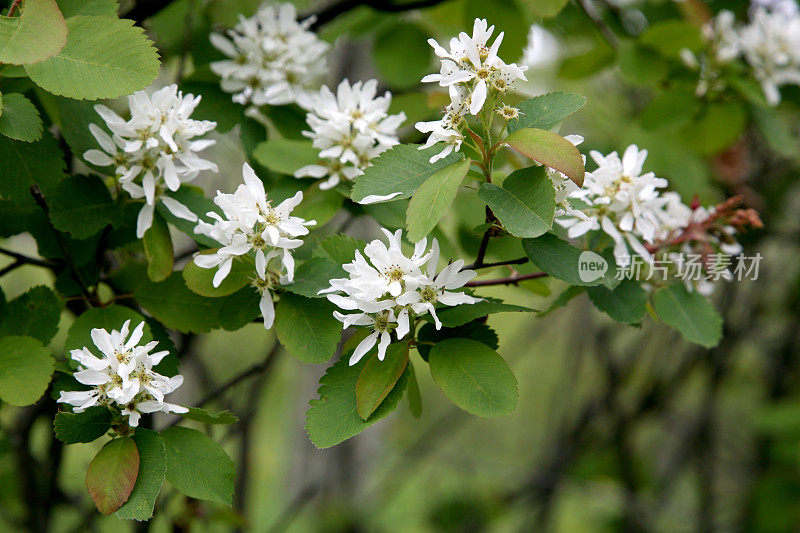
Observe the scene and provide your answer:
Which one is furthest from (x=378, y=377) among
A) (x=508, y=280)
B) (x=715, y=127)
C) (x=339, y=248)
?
(x=715, y=127)

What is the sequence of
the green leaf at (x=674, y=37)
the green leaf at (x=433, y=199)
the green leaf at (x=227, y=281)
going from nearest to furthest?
the green leaf at (x=433, y=199) → the green leaf at (x=227, y=281) → the green leaf at (x=674, y=37)

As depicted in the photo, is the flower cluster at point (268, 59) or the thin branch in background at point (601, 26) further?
the thin branch in background at point (601, 26)

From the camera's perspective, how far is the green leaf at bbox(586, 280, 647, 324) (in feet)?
3.44

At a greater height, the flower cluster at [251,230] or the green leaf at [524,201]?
the green leaf at [524,201]

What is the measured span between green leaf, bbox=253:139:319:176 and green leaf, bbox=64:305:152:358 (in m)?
0.35

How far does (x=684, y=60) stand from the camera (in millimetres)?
1634

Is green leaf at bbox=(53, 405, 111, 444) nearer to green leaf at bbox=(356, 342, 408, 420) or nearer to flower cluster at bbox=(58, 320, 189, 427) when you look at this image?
flower cluster at bbox=(58, 320, 189, 427)

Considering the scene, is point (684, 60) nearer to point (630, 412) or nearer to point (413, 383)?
point (413, 383)

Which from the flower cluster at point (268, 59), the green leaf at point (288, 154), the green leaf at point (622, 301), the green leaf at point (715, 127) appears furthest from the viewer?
the green leaf at point (715, 127)

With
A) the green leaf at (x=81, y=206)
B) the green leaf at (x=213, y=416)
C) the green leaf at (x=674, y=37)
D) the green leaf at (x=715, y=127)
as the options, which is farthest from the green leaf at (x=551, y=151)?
the green leaf at (x=715, y=127)

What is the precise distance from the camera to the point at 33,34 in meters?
0.85

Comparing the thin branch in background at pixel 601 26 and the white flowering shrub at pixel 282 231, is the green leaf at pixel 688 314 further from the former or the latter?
the thin branch in background at pixel 601 26

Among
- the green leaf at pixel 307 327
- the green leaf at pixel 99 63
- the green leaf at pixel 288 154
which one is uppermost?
the green leaf at pixel 99 63

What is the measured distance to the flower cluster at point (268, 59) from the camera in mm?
1270
